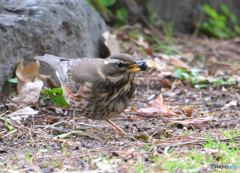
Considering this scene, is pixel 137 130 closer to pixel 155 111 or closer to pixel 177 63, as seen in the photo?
pixel 155 111

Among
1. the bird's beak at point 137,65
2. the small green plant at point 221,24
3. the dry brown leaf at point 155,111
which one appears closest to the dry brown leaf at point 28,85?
the dry brown leaf at point 155,111

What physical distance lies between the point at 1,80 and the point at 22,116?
2.17ft

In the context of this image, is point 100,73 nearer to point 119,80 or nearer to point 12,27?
point 119,80

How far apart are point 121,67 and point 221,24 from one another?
6738mm

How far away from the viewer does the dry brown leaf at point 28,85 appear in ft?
16.3

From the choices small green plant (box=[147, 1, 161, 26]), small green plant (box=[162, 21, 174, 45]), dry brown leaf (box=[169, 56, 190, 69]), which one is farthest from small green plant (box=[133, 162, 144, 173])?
small green plant (box=[147, 1, 161, 26])

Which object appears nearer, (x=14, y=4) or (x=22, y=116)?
(x=22, y=116)

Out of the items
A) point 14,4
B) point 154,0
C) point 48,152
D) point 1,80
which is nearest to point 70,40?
point 14,4

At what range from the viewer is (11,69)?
5.17m

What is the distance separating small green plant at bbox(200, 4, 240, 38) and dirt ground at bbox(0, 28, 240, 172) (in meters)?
2.49

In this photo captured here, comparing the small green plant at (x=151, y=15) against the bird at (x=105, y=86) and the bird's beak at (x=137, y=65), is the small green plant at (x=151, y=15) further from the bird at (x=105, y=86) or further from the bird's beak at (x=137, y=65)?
the bird's beak at (x=137, y=65)

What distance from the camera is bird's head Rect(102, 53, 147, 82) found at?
395 centimetres

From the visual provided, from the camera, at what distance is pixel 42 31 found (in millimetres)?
5574

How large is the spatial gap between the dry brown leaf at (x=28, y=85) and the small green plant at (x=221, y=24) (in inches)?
244
